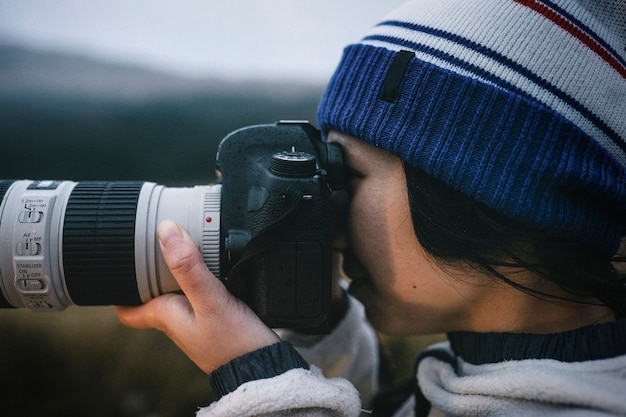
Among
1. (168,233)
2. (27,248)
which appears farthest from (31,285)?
(168,233)

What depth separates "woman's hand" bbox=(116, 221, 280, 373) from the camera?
1.68ft

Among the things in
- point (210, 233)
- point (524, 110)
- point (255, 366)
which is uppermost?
point (524, 110)

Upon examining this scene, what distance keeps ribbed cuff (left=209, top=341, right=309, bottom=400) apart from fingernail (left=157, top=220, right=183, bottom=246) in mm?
146

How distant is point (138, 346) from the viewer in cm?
89

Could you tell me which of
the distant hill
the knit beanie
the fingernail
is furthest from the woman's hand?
the distant hill

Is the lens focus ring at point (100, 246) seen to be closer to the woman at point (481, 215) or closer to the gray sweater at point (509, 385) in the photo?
the woman at point (481, 215)

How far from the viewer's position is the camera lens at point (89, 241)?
1.73ft

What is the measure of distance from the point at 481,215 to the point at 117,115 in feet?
2.55

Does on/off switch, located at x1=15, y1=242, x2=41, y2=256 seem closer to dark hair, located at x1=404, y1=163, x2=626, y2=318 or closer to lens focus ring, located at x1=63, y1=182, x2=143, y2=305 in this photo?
lens focus ring, located at x1=63, y1=182, x2=143, y2=305

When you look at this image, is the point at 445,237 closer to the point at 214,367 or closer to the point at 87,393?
the point at 214,367

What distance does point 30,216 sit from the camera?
1.74 feet

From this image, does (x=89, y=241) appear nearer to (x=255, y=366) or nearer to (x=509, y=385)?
(x=255, y=366)

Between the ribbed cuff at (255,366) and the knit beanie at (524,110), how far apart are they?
0.25 meters

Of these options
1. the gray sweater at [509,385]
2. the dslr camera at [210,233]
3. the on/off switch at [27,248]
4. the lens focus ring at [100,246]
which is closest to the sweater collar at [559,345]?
the gray sweater at [509,385]
